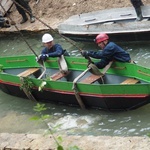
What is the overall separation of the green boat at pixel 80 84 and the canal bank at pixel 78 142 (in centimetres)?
218

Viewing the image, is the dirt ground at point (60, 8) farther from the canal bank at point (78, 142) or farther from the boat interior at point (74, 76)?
the canal bank at point (78, 142)

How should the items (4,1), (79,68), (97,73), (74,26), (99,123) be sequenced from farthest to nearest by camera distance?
1. (4,1)
2. (74,26)
3. (79,68)
4. (97,73)
5. (99,123)

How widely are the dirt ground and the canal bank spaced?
857 centimetres

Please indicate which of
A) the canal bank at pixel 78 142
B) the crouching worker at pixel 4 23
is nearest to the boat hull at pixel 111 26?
the crouching worker at pixel 4 23

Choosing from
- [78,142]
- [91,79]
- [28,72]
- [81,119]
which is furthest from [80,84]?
[78,142]

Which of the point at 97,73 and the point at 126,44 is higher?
the point at 97,73

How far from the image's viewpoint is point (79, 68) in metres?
11.6

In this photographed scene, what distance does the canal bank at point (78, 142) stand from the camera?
7.10 meters

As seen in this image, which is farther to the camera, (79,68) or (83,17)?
(83,17)

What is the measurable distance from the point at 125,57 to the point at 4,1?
10.4 metres

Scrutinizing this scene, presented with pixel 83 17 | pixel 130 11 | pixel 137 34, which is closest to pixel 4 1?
pixel 83 17

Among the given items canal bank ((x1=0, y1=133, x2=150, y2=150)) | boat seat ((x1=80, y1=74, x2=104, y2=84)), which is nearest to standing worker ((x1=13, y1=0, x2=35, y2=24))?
boat seat ((x1=80, y1=74, x2=104, y2=84))

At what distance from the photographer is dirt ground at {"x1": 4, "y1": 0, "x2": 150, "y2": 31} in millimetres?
16531

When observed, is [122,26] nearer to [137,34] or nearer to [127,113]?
[137,34]
